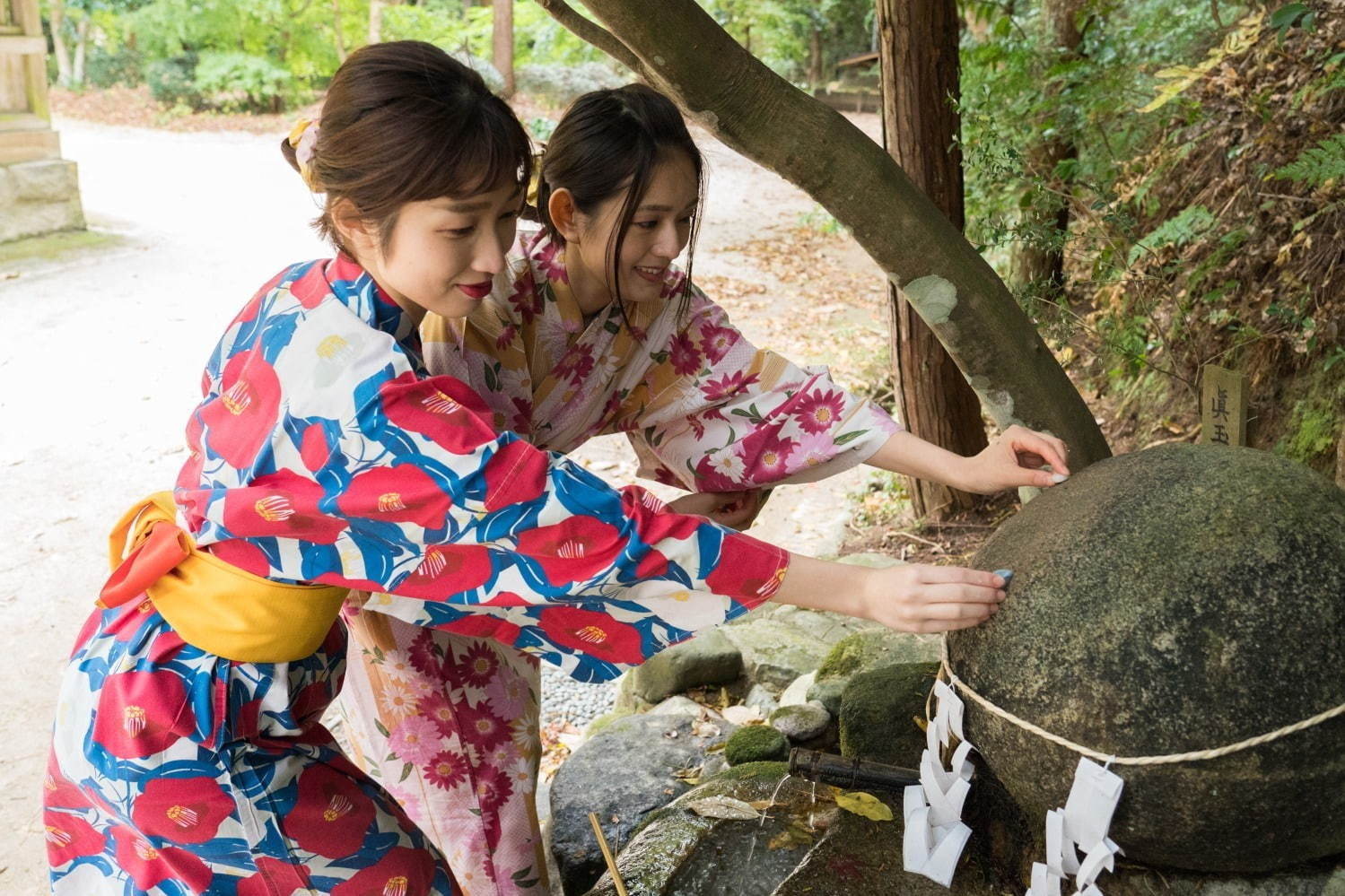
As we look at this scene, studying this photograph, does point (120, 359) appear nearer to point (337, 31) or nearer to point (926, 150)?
point (926, 150)

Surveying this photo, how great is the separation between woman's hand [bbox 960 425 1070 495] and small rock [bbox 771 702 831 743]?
1009mm

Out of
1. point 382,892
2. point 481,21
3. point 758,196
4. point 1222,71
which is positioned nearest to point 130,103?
point 481,21

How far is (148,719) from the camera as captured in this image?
1.88 metres

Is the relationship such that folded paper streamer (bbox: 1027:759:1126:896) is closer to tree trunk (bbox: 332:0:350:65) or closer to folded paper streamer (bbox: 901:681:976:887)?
folded paper streamer (bbox: 901:681:976:887)

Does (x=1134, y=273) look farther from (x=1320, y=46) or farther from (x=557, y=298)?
(x=557, y=298)

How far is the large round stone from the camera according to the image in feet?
5.87

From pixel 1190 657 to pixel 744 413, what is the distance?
3.59 ft

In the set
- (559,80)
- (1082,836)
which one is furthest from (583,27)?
(559,80)

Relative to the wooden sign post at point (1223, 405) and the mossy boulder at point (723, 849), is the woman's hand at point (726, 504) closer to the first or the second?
the mossy boulder at point (723, 849)

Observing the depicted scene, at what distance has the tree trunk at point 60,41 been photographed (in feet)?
62.7

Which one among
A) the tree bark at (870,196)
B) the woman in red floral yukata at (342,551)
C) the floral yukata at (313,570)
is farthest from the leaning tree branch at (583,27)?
the floral yukata at (313,570)

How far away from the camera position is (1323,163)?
313 centimetres

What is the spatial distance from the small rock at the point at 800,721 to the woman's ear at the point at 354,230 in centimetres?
173

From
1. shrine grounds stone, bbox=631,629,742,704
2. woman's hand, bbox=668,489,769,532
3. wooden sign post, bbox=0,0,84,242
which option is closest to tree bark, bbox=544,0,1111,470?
woman's hand, bbox=668,489,769,532
